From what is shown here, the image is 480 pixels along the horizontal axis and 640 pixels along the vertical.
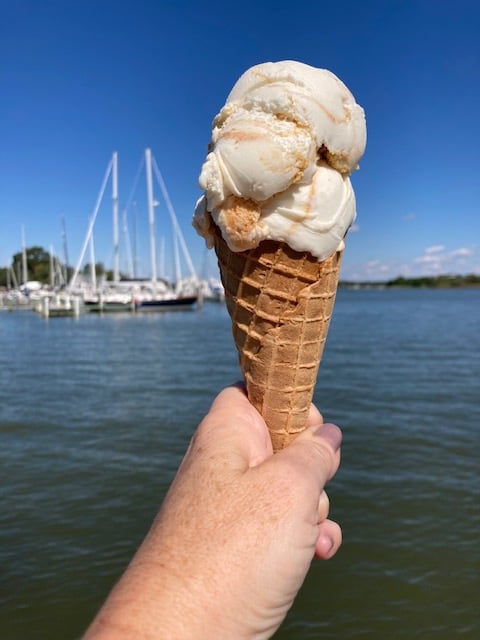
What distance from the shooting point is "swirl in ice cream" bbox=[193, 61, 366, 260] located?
1.87 meters

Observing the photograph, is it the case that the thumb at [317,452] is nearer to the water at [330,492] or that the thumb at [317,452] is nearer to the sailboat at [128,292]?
the water at [330,492]

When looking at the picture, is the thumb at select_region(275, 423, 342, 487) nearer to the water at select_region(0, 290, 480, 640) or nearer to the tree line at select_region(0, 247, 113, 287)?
the water at select_region(0, 290, 480, 640)

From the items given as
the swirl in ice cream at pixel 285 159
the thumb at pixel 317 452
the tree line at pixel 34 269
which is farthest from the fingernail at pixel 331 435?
the tree line at pixel 34 269

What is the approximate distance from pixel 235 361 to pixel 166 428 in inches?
345

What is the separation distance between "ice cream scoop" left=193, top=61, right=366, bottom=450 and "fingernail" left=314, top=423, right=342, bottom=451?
147mm

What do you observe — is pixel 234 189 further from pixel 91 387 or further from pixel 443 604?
pixel 91 387

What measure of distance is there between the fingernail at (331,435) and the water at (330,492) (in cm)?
285

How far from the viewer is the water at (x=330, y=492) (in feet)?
14.9

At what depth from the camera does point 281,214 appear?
2000 millimetres

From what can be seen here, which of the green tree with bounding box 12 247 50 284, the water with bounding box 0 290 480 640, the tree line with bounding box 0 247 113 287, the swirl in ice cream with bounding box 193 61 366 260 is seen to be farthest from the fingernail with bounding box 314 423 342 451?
the green tree with bounding box 12 247 50 284

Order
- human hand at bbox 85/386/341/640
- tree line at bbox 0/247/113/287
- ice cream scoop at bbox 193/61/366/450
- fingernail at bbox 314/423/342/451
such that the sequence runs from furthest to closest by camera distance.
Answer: tree line at bbox 0/247/113/287 → fingernail at bbox 314/423/342/451 → ice cream scoop at bbox 193/61/366/450 → human hand at bbox 85/386/341/640

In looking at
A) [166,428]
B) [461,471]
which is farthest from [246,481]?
Answer: [166,428]

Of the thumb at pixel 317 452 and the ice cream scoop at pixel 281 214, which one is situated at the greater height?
the ice cream scoop at pixel 281 214

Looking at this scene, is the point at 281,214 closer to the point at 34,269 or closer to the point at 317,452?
the point at 317,452
